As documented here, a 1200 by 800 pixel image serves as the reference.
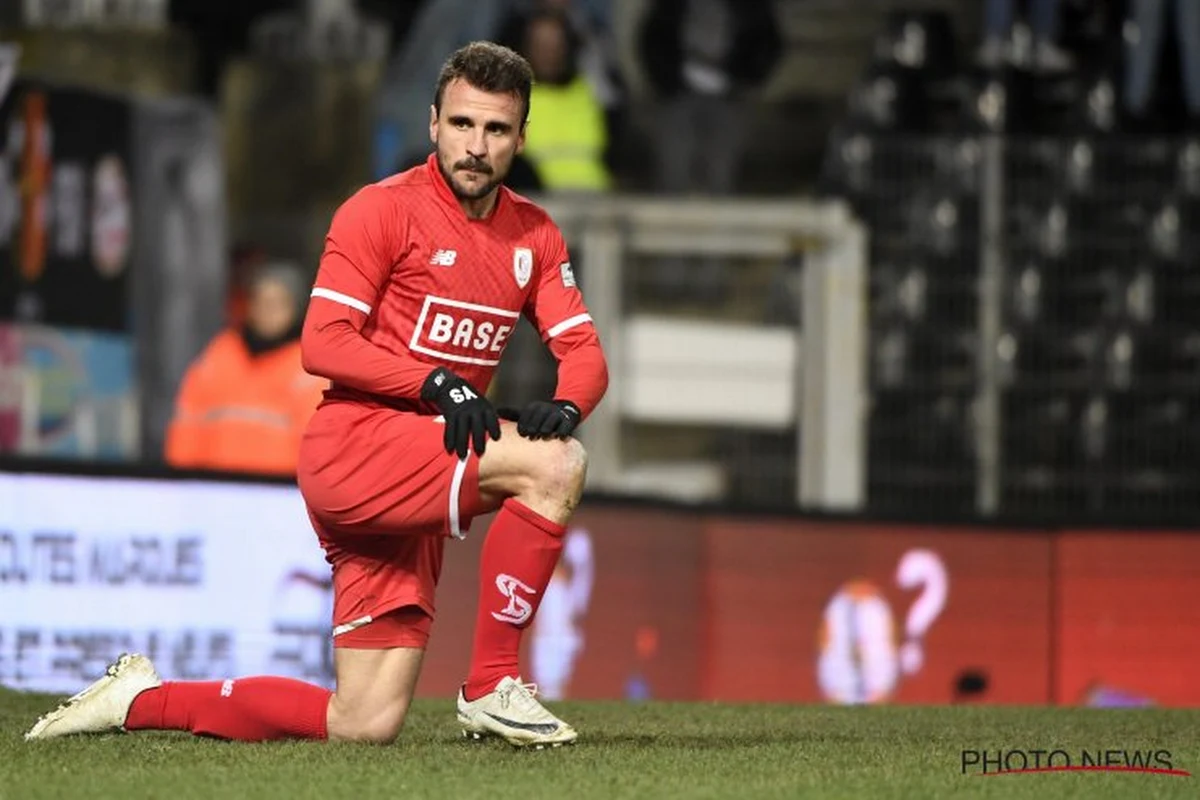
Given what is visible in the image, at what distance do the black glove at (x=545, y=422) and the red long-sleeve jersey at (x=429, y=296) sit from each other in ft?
0.64

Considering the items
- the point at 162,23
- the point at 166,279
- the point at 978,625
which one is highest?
the point at 162,23

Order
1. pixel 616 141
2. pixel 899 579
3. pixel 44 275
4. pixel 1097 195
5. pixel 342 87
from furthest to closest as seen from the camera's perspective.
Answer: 1. pixel 342 87
2. pixel 616 141
3. pixel 1097 195
4. pixel 44 275
5. pixel 899 579

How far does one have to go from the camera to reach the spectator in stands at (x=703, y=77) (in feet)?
45.4

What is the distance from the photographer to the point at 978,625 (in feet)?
36.5

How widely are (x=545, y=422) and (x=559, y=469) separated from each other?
0.39 feet

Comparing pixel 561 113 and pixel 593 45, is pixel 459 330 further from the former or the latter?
pixel 593 45

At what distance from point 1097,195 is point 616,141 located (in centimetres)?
250


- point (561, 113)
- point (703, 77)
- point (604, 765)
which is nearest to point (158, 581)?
point (604, 765)

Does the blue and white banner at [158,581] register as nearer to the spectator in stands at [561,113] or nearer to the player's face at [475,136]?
the player's face at [475,136]

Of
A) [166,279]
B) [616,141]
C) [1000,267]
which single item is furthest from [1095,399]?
[166,279]

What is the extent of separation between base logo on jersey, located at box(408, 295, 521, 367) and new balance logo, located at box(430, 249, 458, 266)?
0.09m

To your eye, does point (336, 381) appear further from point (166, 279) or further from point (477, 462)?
point (166, 279)

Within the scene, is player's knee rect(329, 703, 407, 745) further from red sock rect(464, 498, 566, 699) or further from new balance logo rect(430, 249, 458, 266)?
new balance logo rect(430, 249, 458, 266)

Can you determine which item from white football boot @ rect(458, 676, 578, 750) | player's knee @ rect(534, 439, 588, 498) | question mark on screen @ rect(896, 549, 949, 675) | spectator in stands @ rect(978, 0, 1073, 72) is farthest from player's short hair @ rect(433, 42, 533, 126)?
spectator in stands @ rect(978, 0, 1073, 72)
